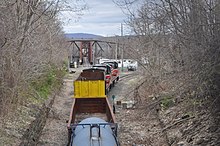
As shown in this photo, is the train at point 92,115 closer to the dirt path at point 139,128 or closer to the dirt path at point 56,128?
the dirt path at point 56,128

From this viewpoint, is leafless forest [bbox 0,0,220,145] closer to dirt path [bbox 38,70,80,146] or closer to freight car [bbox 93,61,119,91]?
dirt path [bbox 38,70,80,146]

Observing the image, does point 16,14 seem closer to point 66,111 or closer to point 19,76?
point 19,76

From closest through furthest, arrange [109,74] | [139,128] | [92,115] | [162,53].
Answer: [139,128] → [92,115] → [162,53] → [109,74]

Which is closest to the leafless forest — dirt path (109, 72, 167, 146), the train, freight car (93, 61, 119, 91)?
dirt path (109, 72, 167, 146)

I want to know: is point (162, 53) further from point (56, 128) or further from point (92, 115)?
point (56, 128)

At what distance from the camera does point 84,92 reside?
899 inches

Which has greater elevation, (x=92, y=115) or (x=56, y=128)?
(x=92, y=115)

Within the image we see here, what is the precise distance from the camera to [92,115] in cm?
1970

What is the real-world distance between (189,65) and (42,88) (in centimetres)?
1532

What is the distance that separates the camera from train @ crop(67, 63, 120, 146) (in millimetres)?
9357

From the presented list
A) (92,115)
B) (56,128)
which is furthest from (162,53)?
(56,128)

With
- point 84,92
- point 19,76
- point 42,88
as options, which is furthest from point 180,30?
point 42,88

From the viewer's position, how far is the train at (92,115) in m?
9.36

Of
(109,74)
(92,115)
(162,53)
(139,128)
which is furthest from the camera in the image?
(109,74)
